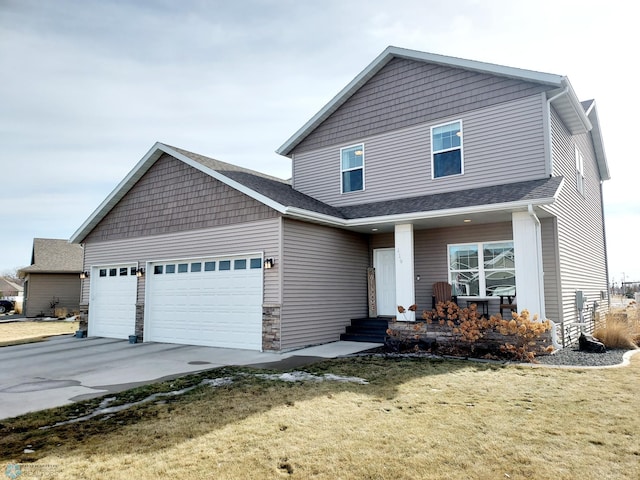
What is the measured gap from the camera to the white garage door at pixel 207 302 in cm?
1084

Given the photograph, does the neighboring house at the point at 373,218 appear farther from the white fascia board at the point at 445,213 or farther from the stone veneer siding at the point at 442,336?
the stone veneer siding at the point at 442,336

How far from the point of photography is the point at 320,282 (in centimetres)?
1130

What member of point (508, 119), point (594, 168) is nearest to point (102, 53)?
point (508, 119)

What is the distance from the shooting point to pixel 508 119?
10.6 meters

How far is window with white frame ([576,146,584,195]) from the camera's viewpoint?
512 inches

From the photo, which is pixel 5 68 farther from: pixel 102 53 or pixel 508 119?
pixel 508 119

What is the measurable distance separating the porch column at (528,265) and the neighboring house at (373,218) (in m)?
0.03

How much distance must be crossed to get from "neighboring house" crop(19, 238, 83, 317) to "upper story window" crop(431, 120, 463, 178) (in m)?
Answer: 23.1

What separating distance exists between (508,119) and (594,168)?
803 cm

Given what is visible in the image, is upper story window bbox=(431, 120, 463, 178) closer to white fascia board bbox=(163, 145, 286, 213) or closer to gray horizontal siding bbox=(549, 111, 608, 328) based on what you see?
gray horizontal siding bbox=(549, 111, 608, 328)

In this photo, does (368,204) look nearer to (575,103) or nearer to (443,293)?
(443,293)

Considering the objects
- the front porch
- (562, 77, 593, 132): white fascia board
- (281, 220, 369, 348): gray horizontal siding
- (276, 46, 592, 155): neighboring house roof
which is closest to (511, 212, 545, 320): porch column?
the front porch

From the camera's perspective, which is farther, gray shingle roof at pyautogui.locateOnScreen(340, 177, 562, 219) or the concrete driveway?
gray shingle roof at pyautogui.locateOnScreen(340, 177, 562, 219)

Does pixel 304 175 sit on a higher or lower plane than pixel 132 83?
lower
